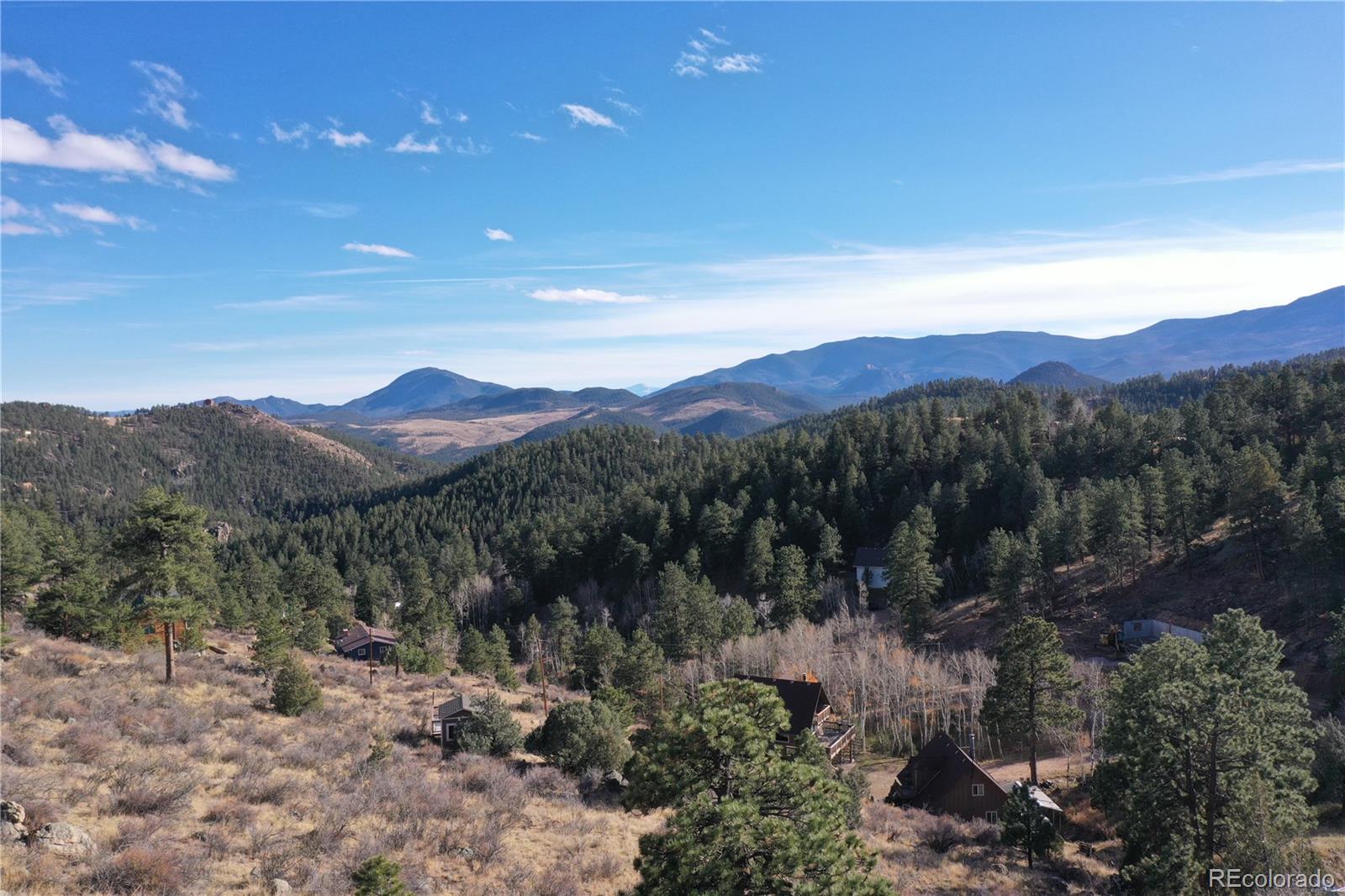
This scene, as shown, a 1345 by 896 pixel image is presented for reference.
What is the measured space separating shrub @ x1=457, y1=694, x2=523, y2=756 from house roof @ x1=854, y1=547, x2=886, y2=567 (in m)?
57.4

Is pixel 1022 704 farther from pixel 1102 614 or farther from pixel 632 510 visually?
pixel 632 510

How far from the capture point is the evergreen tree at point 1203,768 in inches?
752

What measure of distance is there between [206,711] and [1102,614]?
63.6 m

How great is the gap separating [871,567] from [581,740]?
5749 centimetres

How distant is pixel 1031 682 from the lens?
3166 centimetres

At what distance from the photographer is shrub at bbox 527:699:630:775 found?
26406 mm

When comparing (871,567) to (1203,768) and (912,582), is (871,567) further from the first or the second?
(1203,768)

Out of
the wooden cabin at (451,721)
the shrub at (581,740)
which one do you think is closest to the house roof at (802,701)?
the shrub at (581,740)

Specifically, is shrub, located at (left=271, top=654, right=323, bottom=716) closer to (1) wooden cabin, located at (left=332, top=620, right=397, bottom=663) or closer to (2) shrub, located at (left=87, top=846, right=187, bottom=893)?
(2) shrub, located at (left=87, top=846, right=187, bottom=893)

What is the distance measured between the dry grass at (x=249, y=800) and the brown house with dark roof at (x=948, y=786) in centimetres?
1654

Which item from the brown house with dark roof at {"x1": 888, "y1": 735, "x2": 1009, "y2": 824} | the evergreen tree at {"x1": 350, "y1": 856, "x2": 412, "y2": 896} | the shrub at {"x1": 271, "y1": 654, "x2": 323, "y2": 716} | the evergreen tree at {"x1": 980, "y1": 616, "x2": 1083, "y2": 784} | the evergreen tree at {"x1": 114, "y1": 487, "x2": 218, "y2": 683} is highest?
the evergreen tree at {"x1": 114, "y1": 487, "x2": 218, "y2": 683}

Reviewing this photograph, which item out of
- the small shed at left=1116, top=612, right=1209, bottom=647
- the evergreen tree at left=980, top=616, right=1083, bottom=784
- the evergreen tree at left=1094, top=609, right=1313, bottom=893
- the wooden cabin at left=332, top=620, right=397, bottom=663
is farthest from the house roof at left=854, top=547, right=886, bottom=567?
the evergreen tree at left=1094, top=609, right=1313, bottom=893

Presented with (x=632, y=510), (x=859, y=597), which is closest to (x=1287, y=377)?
(x=859, y=597)

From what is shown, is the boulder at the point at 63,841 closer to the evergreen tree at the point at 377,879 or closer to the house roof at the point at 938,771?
the evergreen tree at the point at 377,879
